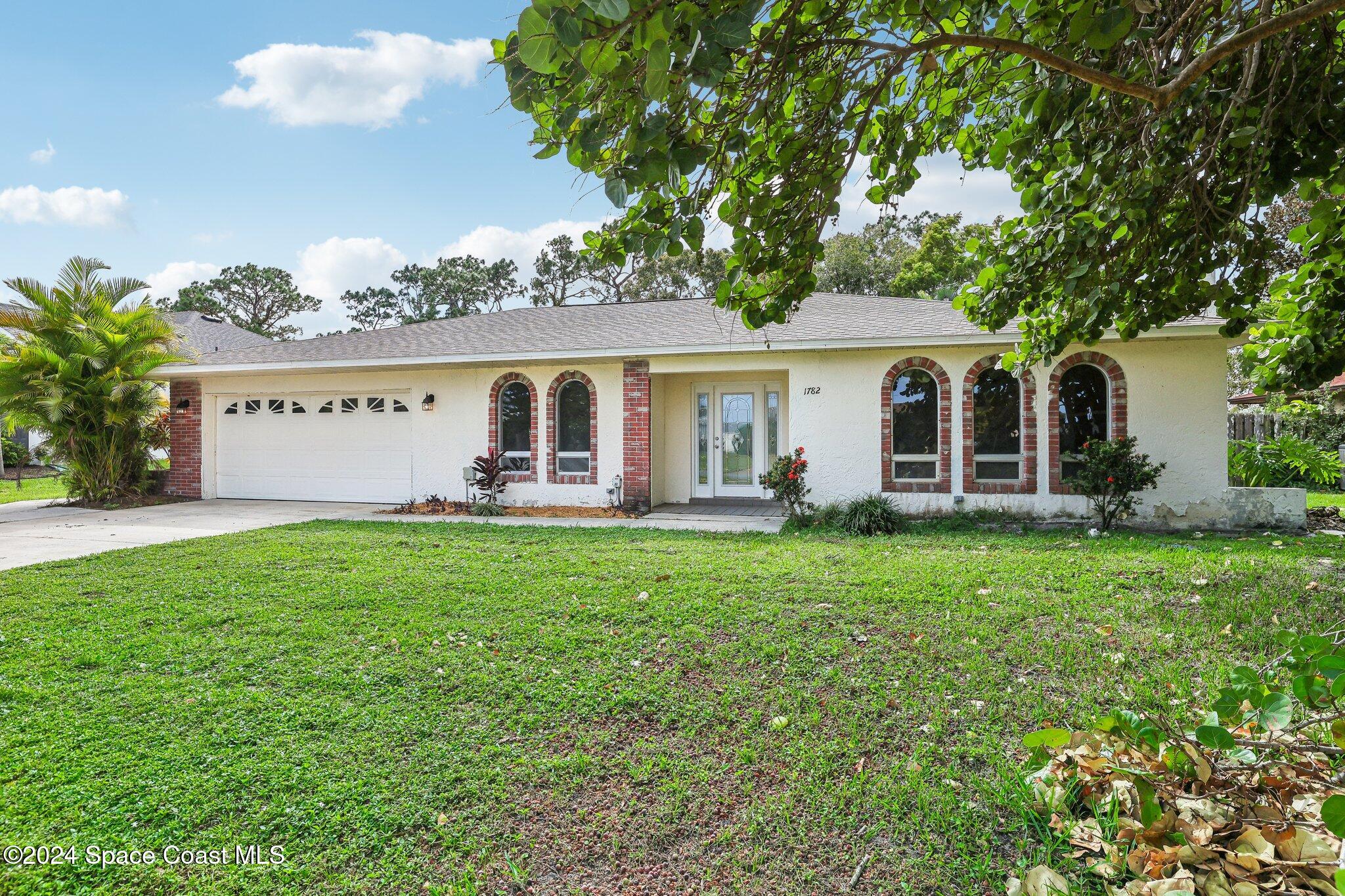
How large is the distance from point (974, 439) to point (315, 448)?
40.2 feet

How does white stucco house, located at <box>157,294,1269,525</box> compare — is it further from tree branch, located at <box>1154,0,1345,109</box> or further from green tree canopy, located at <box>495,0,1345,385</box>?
tree branch, located at <box>1154,0,1345,109</box>

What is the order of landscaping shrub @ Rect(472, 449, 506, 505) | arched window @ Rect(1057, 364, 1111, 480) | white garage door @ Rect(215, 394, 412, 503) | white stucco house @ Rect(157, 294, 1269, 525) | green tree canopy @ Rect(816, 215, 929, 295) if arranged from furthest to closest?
green tree canopy @ Rect(816, 215, 929, 295) < white garage door @ Rect(215, 394, 412, 503) < landscaping shrub @ Rect(472, 449, 506, 505) < arched window @ Rect(1057, 364, 1111, 480) < white stucco house @ Rect(157, 294, 1269, 525)

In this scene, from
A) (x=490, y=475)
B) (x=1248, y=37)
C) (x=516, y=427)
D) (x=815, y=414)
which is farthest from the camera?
(x=516, y=427)

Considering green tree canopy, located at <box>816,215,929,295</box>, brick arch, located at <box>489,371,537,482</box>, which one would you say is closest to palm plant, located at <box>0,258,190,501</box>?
brick arch, located at <box>489,371,537,482</box>

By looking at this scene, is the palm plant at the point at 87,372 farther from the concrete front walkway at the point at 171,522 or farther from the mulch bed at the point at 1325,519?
the mulch bed at the point at 1325,519

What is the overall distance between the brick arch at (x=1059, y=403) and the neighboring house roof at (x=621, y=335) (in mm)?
1002

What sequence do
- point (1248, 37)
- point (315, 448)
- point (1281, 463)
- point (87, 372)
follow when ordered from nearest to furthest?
point (1248, 37) < point (1281, 463) < point (87, 372) < point (315, 448)

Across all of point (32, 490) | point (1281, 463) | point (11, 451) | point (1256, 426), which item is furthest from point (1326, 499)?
point (11, 451)

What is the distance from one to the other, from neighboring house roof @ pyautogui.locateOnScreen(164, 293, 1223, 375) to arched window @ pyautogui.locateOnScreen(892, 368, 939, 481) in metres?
0.82

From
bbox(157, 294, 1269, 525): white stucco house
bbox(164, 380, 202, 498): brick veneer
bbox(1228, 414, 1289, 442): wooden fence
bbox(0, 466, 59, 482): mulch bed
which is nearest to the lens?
bbox(157, 294, 1269, 525): white stucco house

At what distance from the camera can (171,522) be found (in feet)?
33.3

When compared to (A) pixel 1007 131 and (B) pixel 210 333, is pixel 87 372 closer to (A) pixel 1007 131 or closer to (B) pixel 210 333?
(B) pixel 210 333

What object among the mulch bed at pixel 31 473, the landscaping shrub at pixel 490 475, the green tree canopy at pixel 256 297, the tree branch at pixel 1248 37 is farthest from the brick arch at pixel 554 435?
the green tree canopy at pixel 256 297

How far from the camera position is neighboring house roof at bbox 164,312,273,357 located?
64.8 feet
